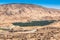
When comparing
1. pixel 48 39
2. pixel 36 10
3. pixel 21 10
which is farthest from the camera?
pixel 36 10

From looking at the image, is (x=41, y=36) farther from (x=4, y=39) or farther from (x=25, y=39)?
(x=4, y=39)

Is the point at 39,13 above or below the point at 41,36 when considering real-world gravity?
above

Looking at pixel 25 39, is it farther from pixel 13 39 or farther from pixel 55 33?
pixel 55 33

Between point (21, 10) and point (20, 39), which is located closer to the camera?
point (20, 39)

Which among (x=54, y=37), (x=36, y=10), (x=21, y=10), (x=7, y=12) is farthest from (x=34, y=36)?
(x=36, y=10)

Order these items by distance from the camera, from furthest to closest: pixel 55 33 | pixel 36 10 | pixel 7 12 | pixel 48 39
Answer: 1. pixel 36 10
2. pixel 7 12
3. pixel 55 33
4. pixel 48 39

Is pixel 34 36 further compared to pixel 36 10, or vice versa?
pixel 36 10

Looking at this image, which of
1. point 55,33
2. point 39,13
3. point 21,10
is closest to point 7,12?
point 21,10

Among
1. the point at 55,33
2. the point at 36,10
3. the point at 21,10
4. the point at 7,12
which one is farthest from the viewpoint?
the point at 36,10

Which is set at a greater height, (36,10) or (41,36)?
(36,10)
